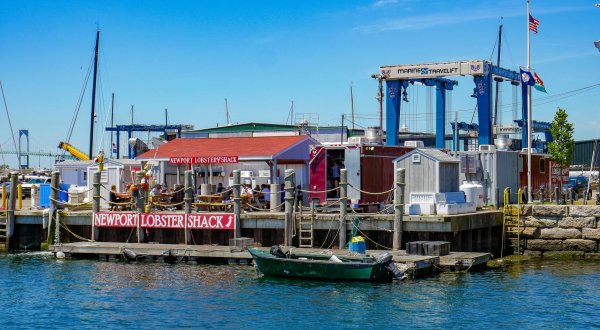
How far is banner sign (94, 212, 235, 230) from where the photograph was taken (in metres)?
32.0

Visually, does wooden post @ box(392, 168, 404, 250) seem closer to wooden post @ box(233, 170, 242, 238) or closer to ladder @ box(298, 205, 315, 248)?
ladder @ box(298, 205, 315, 248)

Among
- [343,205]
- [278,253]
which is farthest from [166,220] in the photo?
[343,205]

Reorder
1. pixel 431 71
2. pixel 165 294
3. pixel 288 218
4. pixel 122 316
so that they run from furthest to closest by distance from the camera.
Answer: pixel 431 71, pixel 288 218, pixel 165 294, pixel 122 316

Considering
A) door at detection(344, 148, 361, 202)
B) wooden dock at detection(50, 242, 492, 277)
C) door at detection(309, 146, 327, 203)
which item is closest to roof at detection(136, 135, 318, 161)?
door at detection(309, 146, 327, 203)

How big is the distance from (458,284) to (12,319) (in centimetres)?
1328

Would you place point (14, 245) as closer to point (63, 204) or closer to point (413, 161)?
point (63, 204)

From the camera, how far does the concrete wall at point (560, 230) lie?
3209 cm

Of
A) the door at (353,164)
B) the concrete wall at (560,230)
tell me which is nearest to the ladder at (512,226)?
the concrete wall at (560,230)

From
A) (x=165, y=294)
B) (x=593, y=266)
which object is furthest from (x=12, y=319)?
(x=593, y=266)

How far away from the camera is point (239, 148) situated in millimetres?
38312

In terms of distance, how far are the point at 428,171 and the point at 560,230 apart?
6.22 m

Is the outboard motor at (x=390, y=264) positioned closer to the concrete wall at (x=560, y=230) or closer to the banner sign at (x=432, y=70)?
the concrete wall at (x=560, y=230)

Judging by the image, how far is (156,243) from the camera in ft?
110

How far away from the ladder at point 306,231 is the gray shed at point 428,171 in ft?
12.3
